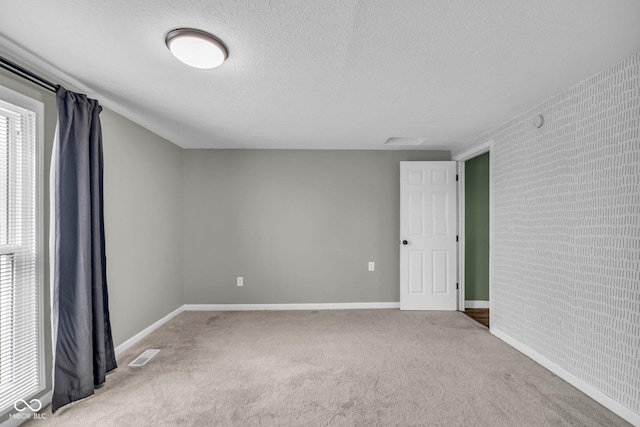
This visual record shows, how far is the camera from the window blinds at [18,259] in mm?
1715

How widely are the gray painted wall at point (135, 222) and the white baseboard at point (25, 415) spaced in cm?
6

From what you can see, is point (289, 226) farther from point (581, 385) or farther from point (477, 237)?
point (581, 385)

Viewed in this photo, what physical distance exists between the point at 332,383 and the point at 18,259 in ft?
7.69

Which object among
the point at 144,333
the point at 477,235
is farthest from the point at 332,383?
the point at 477,235

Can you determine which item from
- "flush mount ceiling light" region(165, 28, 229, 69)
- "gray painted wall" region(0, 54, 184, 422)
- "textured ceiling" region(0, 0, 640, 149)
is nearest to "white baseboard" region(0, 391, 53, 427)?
"gray painted wall" region(0, 54, 184, 422)

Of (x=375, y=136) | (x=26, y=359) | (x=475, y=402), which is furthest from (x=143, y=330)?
(x=375, y=136)

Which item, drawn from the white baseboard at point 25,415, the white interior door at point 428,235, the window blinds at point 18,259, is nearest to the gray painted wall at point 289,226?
the white interior door at point 428,235

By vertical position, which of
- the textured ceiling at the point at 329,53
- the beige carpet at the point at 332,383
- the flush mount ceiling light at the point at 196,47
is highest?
the textured ceiling at the point at 329,53

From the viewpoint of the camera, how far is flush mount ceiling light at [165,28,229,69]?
4.83 feet

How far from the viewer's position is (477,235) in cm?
412

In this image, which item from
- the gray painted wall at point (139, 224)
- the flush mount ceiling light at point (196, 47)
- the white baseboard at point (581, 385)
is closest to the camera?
the flush mount ceiling light at point (196, 47)

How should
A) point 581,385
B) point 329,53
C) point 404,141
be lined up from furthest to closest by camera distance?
1. point 404,141
2. point 581,385
3. point 329,53

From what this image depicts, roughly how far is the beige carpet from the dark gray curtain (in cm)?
22

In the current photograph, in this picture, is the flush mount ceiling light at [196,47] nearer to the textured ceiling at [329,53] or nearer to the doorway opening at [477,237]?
the textured ceiling at [329,53]
